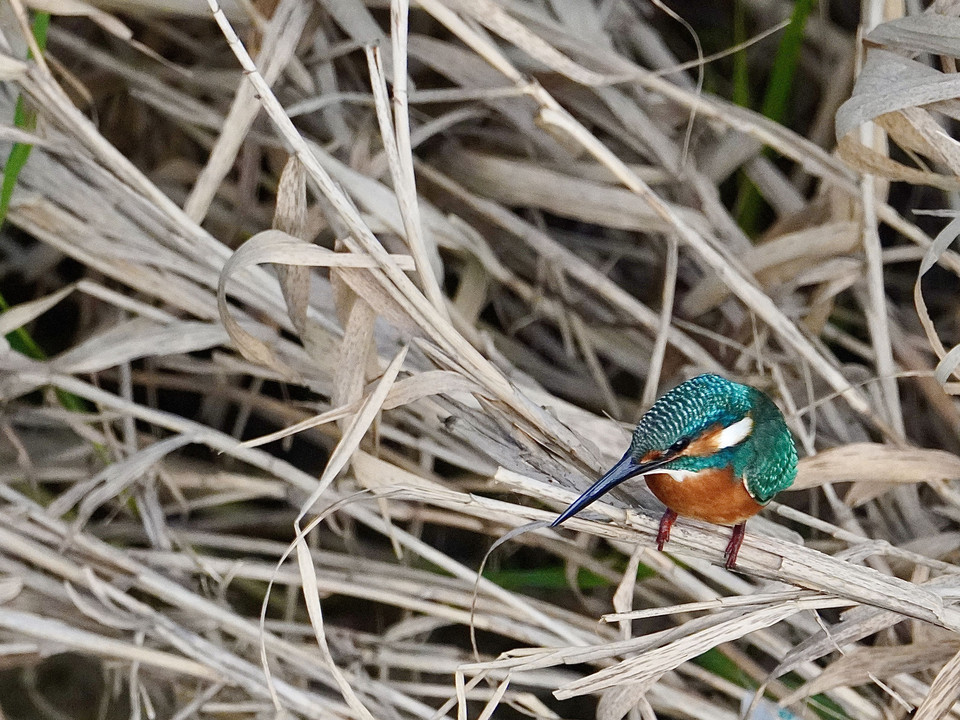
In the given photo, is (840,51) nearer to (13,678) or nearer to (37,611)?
(37,611)

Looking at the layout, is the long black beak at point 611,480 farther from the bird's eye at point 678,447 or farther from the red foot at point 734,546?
the red foot at point 734,546

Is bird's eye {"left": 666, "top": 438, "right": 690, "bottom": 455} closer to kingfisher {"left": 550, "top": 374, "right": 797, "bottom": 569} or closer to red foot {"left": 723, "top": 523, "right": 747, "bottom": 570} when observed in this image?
kingfisher {"left": 550, "top": 374, "right": 797, "bottom": 569}

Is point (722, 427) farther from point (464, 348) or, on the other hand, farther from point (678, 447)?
point (464, 348)

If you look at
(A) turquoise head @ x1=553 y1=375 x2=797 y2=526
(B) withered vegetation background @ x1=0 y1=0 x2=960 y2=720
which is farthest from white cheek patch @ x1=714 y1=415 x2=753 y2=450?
(B) withered vegetation background @ x1=0 y1=0 x2=960 y2=720

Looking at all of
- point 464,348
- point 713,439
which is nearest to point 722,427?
point 713,439

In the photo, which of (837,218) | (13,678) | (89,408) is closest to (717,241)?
(837,218)

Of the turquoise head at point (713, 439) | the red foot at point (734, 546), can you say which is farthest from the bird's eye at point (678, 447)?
the red foot at point (734, 546)

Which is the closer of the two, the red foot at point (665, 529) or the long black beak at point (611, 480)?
the long black beak at point (611, 480)
